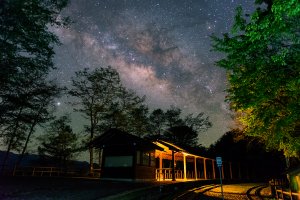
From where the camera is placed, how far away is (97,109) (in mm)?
35969

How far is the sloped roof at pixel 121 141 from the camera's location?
71.7 feet

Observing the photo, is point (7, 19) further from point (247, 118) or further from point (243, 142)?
point (243, 142)

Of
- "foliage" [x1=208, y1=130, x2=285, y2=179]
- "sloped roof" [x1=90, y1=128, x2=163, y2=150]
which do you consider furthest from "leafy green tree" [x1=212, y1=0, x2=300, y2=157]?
"foliage" [x1=208, y1=130, x2=285, y2=179]

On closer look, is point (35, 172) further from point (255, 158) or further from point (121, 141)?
point (255, 158)

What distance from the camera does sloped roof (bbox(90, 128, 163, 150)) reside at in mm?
21859

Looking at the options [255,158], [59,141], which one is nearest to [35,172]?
[59,141]

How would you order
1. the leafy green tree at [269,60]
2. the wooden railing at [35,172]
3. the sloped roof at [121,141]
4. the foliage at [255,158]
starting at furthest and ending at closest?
the foliage at [255,158]
the wooden railing at [35,172]
the sloped roof at [121,141]
the leafy green tree at [269,60]

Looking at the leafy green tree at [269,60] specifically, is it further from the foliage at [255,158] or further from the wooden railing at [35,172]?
the foliage at [255,158]

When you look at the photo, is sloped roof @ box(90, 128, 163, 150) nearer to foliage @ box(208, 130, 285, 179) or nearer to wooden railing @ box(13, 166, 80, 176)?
wooden railing @ box(13, 166, 80, 176)

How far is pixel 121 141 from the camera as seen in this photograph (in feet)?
75.0

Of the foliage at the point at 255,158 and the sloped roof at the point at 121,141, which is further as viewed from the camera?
the foliage at the point at 255,158

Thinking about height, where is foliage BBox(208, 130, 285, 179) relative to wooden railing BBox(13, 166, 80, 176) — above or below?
above

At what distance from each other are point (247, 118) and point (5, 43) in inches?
613

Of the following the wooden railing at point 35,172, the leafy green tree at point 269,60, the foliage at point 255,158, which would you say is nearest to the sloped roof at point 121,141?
the wooden railing at point 35,172
